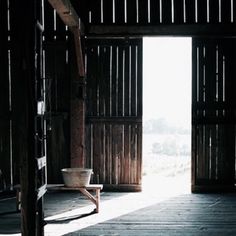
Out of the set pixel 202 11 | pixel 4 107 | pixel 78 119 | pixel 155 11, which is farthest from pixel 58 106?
pixel 202 11

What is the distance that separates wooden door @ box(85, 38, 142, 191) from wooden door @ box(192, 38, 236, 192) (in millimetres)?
1172

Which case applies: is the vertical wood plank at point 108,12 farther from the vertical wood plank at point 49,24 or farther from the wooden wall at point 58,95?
the vertical wood plank at point 49,24

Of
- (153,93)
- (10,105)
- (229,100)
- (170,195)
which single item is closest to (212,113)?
(229,100)

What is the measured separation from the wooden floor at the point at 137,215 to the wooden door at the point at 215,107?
0.60m

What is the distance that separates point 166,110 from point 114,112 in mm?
9917

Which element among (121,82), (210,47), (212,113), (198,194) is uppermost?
(210,47)

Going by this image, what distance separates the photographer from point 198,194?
345 inches

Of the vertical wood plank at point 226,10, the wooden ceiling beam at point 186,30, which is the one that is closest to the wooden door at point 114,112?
the wooden ceiling beam at point 186,30

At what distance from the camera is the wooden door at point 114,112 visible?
9.20 metres

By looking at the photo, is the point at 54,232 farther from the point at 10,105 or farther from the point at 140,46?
the point at 140,46

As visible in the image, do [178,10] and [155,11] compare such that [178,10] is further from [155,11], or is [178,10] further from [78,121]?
[78,121]

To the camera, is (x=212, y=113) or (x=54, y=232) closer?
(x=54, y=232)

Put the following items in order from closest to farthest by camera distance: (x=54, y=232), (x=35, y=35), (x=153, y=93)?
(x=35, y=35) → (x=54, y=232) → (x=153, y=93)

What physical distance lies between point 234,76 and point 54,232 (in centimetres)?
518
